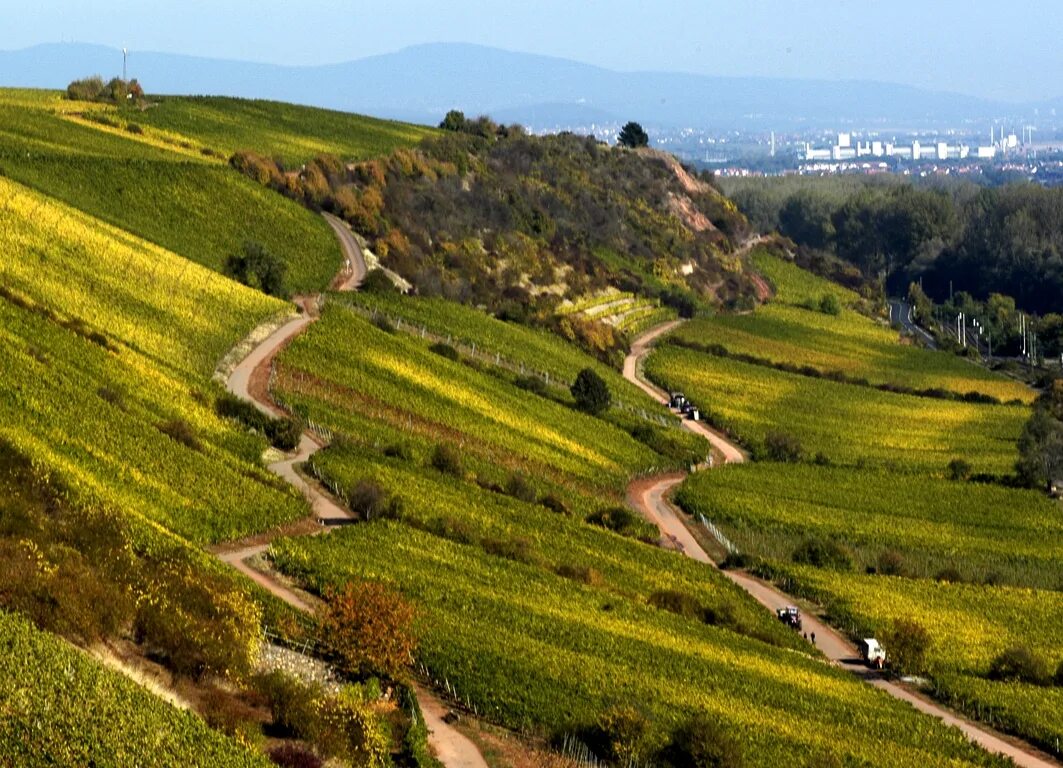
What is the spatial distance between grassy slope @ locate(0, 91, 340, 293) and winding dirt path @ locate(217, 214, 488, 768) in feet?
17.5

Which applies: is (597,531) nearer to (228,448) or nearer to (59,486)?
(228,448)

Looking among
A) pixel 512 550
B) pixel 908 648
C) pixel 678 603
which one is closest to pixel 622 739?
pixel 678 603

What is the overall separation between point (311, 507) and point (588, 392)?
3377 cm

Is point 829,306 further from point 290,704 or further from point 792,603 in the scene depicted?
point 290,704

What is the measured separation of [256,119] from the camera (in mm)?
147250

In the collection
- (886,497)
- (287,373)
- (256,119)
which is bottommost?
(886,497)

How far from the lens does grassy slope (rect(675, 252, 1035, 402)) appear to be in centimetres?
11525

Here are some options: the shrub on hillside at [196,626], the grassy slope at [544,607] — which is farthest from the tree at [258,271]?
the shrub on hillside at [196,626]

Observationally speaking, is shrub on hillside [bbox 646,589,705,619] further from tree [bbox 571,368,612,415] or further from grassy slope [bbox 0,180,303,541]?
tree [bbox 571,368,612,415]

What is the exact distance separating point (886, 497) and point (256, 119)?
83002mm

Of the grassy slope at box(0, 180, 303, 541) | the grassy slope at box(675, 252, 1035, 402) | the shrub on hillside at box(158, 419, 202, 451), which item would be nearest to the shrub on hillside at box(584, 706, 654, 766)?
the grassy slope at box(0, 180, 303, 541)

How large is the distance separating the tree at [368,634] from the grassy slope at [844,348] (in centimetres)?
7858

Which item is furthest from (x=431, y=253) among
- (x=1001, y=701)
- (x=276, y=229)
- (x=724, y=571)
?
(x=1001, y=701)

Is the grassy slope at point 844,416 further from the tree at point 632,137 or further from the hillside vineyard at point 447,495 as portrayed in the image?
the tree at point 632,137
